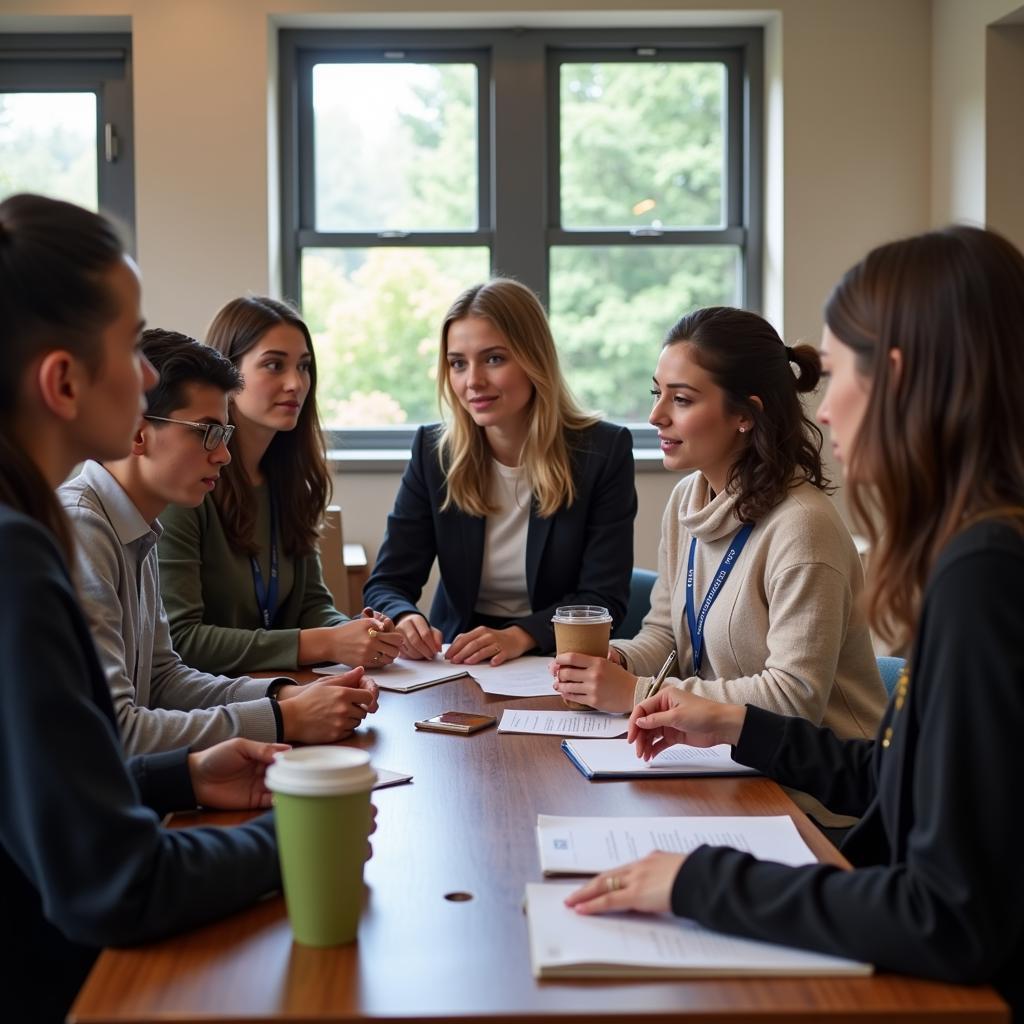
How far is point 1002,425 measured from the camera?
1.11 meters

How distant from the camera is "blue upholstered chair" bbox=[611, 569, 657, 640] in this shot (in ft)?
9.67

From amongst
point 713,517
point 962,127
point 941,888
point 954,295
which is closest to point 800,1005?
point 941,888

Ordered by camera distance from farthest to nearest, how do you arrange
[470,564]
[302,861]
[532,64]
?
1. [532,64]
2. [470,564]
3. [302,861]

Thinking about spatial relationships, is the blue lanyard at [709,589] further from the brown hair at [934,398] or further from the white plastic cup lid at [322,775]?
the white plastic cup lid at [322,775]

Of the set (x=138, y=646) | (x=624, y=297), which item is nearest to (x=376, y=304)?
(x=624, y=297)

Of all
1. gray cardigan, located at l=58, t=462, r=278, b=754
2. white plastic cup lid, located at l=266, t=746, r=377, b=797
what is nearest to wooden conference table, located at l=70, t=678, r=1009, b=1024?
white plastic cup lid, located at l=266, t=746, r=377, b=797

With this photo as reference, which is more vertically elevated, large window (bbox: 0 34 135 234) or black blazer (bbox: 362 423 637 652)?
large window (bbox: 0 34 135 234)

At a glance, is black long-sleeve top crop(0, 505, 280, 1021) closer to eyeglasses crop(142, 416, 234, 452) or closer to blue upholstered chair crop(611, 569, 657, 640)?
eyeglasses crop(142, 416, 234, 452)

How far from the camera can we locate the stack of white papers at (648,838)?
123cm

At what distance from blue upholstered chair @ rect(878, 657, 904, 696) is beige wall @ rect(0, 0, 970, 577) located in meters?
2.57

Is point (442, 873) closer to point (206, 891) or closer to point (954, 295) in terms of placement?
point (206, 891)

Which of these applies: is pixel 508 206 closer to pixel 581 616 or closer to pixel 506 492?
pixel 506 492

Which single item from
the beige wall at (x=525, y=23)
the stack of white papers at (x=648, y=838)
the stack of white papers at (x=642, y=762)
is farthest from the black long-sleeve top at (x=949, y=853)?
the beige wall at (x=525, y=23)

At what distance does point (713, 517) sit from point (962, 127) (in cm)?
281
